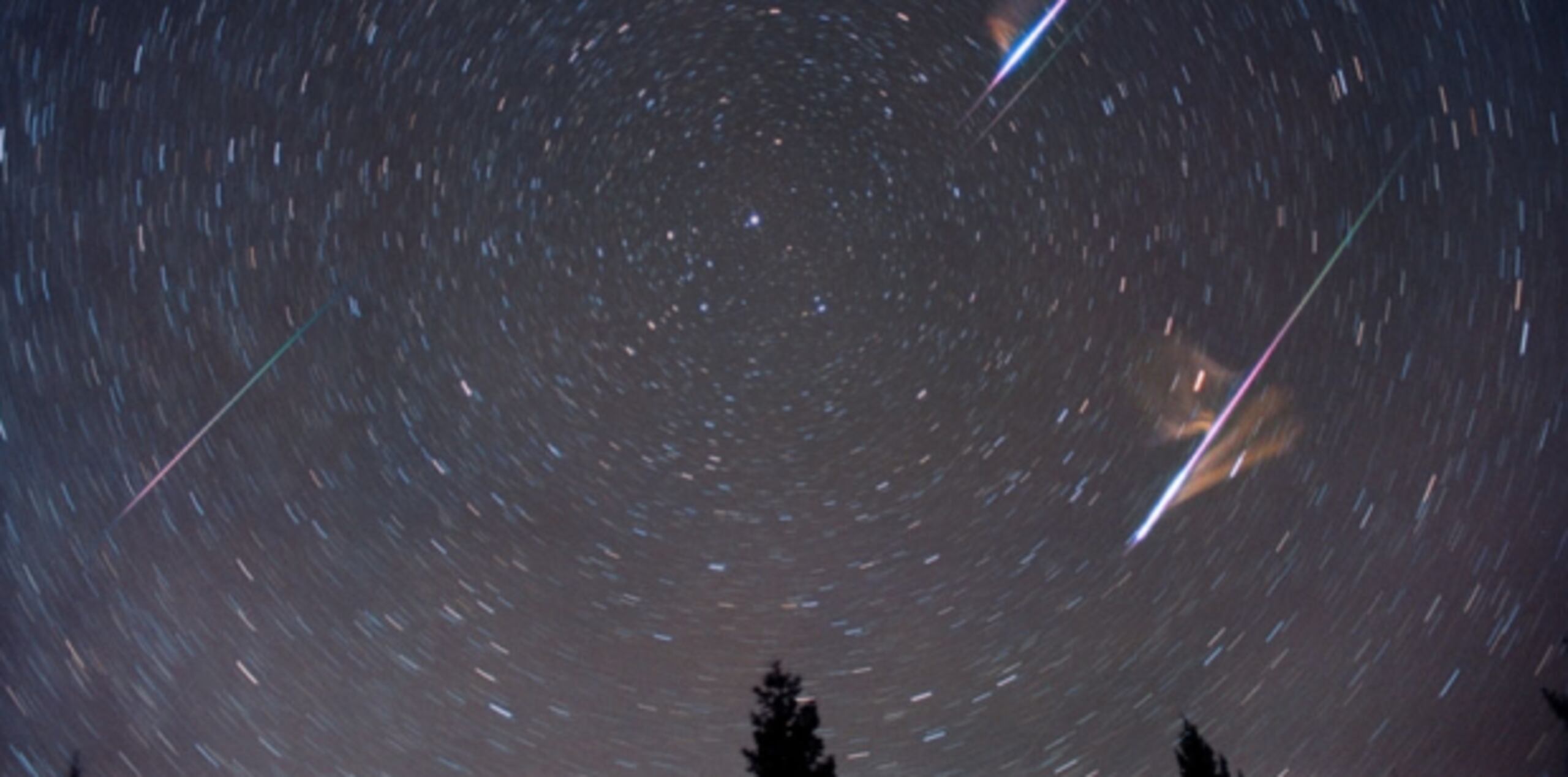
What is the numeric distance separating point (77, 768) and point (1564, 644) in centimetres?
4107

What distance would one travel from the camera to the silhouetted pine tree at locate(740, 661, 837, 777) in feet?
33.8

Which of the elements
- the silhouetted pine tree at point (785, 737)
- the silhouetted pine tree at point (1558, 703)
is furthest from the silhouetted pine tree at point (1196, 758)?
the silhouetted pine tree at point (1558, 703)

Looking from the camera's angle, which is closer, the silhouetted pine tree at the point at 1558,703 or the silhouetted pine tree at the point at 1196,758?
the silhouetted pine tree at the point at 1196,758

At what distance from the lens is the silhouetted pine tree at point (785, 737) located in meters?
10.3

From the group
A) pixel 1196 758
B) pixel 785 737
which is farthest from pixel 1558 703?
pixel 785 737

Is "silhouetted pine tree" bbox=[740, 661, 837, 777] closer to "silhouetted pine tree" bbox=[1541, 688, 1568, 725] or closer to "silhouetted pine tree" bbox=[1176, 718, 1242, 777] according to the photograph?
"silhouetted pine tree" bbox=[1176, 718, 1242, 777]

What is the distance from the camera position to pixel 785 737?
10594 millimetres

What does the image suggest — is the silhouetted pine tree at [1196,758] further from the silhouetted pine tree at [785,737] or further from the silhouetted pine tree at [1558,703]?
the silhouetted pine tree at [1558,703]

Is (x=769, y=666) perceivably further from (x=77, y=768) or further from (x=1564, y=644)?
(x=1564, y=644)

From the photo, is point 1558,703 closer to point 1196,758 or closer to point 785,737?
point 1196,758

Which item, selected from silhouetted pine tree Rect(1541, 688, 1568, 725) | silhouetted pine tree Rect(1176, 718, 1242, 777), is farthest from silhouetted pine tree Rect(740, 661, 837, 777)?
silhouetted pine tree Rect(1541, 688, 1568, 725)

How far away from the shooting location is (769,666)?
37.3ft

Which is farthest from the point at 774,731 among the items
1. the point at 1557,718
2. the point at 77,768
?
the point at 1557,718

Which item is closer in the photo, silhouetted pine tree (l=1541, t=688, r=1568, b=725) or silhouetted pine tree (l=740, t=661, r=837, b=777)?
silhouetted pine tree (l=740, t=661, r=837, b=777)
